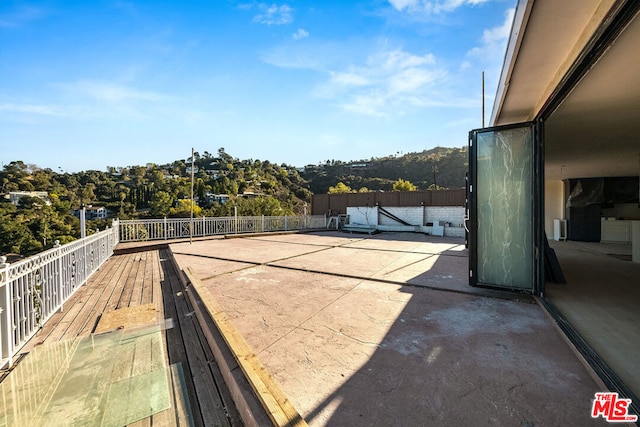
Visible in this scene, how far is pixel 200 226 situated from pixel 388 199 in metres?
10.8

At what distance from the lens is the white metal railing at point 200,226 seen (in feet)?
27.9

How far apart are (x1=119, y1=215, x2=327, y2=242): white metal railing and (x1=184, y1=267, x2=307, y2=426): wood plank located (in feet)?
23.3

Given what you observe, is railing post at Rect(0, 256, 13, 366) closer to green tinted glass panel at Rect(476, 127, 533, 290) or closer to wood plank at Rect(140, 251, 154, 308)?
wood plank at Rect(140, 251, 154, 308)

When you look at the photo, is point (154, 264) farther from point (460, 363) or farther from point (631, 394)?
point (631, 394)

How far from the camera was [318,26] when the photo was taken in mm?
6414

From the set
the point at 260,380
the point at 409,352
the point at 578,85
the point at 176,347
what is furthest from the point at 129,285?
the point at 578,85

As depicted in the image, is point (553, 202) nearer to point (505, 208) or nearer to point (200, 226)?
point (505, 208)

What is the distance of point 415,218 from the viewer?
1473cm

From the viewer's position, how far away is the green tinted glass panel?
3.34 metres

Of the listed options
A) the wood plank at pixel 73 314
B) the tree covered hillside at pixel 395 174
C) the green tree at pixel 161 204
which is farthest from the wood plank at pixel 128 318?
the tree covered hillside at pixel 395 174

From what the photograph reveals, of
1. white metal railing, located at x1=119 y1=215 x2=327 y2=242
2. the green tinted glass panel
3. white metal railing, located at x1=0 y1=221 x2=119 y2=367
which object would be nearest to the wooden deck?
white metal railing, located at x1=0 y1=221 x2=119 y2=367

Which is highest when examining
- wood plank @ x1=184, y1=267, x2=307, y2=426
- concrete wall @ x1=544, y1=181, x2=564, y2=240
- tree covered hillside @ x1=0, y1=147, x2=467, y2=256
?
tree covered hillside @ x1=0, y1=147, x2=467, y2=256

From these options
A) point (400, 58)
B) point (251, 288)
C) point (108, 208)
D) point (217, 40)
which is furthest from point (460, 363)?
point (108, 208)

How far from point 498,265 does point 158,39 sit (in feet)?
26.9
